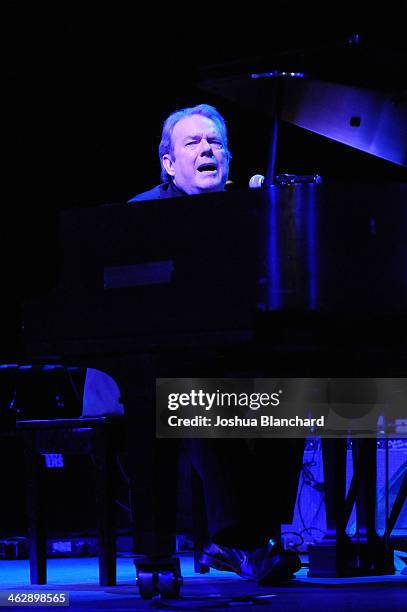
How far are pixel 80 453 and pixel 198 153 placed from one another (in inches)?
39.1

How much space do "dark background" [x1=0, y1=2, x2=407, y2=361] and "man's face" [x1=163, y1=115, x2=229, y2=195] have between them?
1054 mm

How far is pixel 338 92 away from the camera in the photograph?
3.11 metres

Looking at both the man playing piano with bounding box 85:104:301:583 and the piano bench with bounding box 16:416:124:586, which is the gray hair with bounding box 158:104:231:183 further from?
the piano bench with bounding box 16:416:124:586

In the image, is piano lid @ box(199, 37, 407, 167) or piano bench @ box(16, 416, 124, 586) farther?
piano bench @ box(16, 416, 124, 586)

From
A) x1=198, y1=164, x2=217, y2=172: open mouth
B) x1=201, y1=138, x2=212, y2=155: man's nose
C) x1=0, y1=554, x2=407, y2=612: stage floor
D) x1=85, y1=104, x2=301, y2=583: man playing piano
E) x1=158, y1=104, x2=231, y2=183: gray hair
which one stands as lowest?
x1=0, y1=554, x2=407, y2=612: stage floor

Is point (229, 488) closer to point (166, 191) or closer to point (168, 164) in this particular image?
point (166, 191)

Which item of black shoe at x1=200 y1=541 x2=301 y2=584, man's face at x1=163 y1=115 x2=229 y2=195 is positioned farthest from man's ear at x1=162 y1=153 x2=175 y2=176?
black shoe at x1=200 y1=541 x2=301 y2=584

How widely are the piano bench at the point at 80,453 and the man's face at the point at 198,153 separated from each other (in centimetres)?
78

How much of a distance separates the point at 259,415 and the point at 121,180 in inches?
108

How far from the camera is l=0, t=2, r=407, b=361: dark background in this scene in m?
5.04

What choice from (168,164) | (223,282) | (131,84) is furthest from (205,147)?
(131,84)

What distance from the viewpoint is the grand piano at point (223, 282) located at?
2479 millimetres

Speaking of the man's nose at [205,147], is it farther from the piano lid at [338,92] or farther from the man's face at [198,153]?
the piano lid at [338,92]

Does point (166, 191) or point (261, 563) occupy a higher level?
point (166, 191)
